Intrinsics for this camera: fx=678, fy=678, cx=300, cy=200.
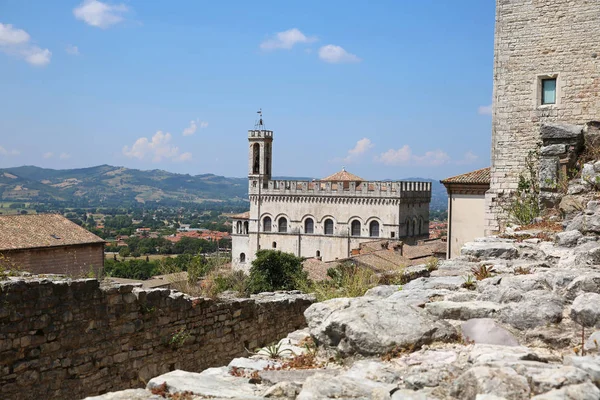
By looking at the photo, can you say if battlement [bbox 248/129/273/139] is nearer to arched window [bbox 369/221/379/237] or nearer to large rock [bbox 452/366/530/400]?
arched window [bbox 369/221/379/237]

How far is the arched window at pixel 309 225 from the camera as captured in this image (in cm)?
6188

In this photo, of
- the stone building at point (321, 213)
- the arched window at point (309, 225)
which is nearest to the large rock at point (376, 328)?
the stone building at point (321, 213)

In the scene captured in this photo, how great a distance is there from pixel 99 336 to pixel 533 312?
14.1ft

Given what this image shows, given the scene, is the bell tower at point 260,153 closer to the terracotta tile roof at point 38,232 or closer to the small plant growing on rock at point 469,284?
the terracotta tile roof at point 38,232

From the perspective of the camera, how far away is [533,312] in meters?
4.26

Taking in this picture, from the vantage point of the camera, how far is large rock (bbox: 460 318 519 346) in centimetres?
392

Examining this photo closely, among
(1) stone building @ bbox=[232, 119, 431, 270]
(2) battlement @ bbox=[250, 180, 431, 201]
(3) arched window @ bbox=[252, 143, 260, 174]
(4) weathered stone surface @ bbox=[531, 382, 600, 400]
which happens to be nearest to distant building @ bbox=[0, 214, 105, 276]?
(4) weathered stone surface @ bbox=[531, 382, 600, 400]

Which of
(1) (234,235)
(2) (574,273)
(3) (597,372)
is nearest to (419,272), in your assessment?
(2) (574,273)

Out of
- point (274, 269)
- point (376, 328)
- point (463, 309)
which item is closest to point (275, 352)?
point (376, 328)

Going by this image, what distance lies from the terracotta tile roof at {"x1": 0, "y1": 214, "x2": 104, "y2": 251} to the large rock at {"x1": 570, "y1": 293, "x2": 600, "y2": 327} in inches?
763

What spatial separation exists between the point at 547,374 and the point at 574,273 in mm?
2300

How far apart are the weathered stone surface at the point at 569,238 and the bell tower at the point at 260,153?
189 ft

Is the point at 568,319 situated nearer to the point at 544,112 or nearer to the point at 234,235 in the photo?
the point at 544,112

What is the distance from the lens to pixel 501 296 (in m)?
4.79
